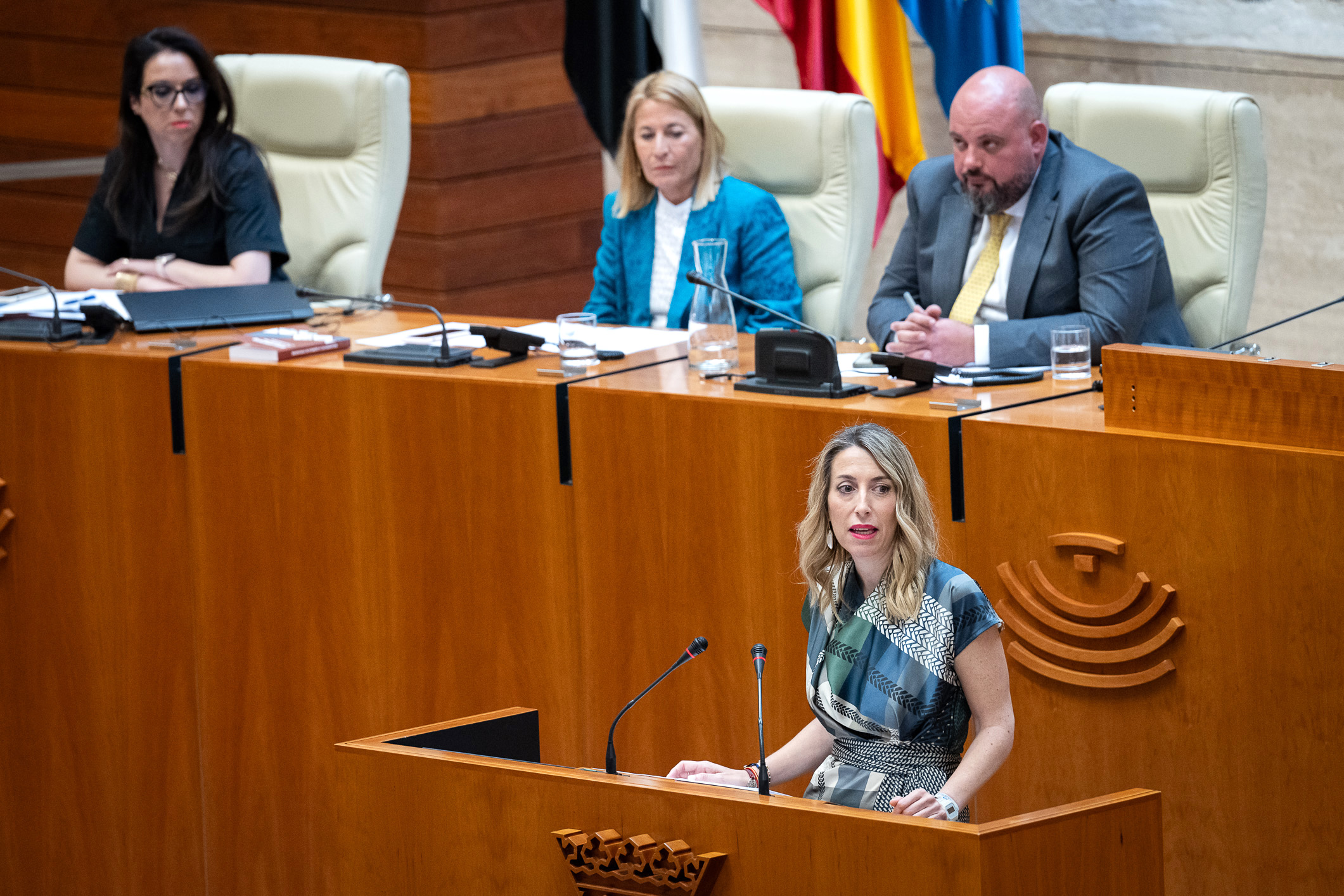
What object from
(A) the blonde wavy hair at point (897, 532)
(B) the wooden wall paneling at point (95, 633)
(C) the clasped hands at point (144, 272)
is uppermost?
(C) the clasped hands at point (144, 272)

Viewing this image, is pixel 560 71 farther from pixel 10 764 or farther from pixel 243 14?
pixel 10 764

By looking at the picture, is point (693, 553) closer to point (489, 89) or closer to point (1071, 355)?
point (1071, 355)

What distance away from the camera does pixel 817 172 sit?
382 cm

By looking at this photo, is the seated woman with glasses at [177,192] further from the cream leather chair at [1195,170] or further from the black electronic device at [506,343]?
the cream leather chair at [1195,170]

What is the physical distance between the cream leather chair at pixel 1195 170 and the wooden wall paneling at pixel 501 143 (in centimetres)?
217

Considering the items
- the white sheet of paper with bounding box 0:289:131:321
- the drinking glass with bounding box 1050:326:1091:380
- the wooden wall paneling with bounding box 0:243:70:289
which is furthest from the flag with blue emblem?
the wooden wall paneling with bounding box 0:243:70:289

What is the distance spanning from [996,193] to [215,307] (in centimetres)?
157

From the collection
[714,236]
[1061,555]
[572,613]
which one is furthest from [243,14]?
[1061,555]

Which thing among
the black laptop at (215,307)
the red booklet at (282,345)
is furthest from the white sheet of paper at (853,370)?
the black laptop at (215,307)

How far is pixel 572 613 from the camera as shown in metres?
2.97

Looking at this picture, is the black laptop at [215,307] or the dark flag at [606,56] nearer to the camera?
the black laptop at [215,307]

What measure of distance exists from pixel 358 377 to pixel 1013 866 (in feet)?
5.60

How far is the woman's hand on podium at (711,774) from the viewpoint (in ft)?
7.39

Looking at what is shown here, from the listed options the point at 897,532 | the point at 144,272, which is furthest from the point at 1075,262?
the point at 144,272
